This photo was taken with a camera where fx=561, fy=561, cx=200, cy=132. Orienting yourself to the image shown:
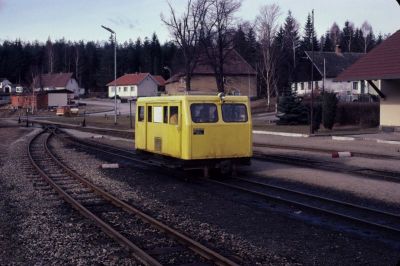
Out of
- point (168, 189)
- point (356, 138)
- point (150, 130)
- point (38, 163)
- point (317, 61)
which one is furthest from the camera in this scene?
point (317, 61)

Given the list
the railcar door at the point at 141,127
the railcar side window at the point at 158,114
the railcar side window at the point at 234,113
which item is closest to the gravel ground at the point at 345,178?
the railcar side window at the point at 234,113

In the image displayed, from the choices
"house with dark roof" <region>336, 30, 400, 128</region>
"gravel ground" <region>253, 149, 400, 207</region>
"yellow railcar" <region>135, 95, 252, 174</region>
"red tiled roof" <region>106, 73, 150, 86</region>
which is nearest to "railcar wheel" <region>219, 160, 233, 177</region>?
"yellow railcar" <region>135, 95, 252, 174</region>

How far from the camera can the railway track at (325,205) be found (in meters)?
9.43

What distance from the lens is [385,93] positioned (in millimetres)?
30812

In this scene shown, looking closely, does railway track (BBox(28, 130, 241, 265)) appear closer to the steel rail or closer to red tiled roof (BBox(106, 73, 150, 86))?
the steel rail

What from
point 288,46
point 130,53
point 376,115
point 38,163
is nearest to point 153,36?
point 130,53

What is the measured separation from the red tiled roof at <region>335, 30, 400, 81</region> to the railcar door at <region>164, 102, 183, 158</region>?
1650cm

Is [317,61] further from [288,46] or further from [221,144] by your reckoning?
[221,144]

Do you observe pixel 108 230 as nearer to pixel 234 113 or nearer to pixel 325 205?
pixel 325 205

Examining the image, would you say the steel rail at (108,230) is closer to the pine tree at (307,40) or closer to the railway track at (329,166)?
the railway track at (329,166)

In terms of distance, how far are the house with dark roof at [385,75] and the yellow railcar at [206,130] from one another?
1578 centimetres

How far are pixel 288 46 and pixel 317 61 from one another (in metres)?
15.5

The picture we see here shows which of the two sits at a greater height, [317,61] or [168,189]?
[317,61]

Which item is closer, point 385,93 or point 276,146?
point 276,146
